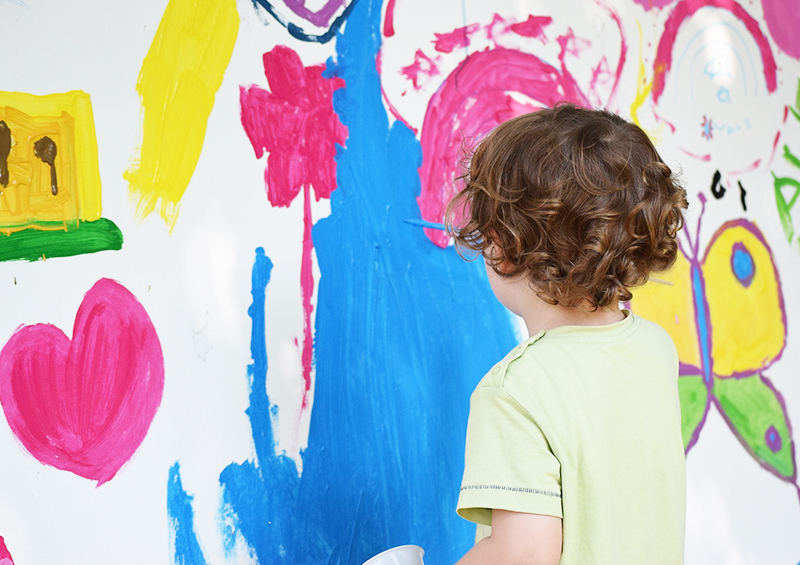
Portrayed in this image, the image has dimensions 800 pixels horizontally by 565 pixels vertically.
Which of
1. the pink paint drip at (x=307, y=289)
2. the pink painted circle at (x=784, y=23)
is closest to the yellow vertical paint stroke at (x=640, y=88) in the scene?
the pink painted circle at (x=784, y=23)

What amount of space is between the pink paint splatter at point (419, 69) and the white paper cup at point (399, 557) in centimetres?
57

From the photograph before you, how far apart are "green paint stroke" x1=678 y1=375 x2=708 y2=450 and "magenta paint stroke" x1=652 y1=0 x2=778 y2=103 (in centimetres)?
48

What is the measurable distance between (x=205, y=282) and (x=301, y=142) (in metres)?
0.20

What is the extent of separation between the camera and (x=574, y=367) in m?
0.59

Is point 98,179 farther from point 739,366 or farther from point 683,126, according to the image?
point 739,366

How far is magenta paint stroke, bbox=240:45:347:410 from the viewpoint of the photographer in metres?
0.77

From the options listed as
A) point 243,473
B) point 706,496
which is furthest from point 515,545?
point 706,496

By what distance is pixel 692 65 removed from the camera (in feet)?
3.85

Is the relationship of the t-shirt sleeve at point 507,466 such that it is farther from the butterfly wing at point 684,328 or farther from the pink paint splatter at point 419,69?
the butterfly wing at point 684,328

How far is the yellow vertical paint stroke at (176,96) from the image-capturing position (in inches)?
26.7

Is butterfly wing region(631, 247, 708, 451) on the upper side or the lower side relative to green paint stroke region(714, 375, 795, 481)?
upper

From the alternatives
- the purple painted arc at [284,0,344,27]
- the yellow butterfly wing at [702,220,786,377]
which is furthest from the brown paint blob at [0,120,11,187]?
the yellow butterfly wing at [702,220,786,377]

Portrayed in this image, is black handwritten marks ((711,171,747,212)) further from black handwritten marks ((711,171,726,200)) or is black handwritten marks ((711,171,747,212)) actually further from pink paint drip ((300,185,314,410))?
pink paint drip ((300,185,314,410))

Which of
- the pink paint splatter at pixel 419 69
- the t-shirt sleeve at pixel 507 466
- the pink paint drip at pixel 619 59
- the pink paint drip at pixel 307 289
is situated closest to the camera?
the t-shirt sleeve at pixel 507 466
